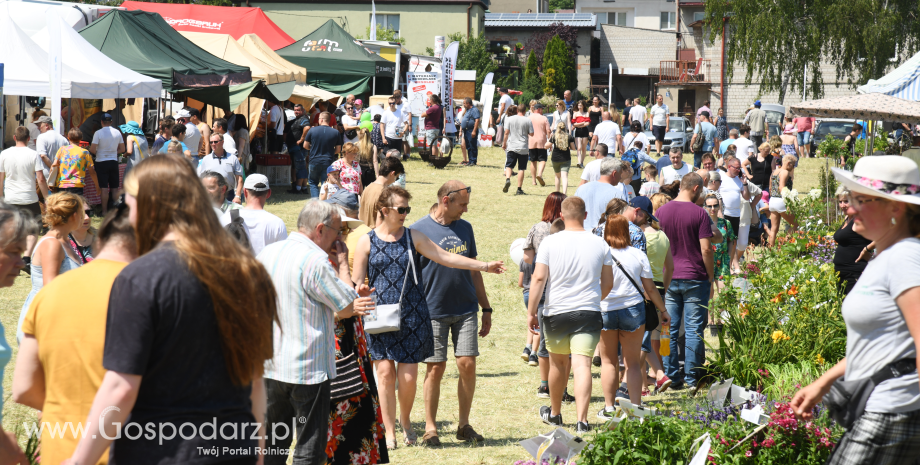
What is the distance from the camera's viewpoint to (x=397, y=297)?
17.2ft

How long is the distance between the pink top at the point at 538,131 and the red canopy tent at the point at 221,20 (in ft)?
38.2

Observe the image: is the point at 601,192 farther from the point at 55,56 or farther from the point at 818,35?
the point at 818,35

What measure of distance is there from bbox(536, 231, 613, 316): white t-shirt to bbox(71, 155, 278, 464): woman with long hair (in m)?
3.50

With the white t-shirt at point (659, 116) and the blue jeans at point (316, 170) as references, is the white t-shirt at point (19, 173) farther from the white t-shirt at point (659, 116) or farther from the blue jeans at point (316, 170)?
the white t-shirt at point (659, 116)

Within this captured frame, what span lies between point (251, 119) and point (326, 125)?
16.4 feet

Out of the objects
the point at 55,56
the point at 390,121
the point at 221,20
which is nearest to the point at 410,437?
the point at 55,56

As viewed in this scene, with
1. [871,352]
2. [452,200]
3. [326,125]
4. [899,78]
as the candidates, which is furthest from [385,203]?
[899,78]

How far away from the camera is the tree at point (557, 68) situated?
4756cm

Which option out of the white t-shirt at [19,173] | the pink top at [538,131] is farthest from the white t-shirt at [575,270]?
the pink top at [538,131]

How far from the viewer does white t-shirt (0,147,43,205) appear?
10.8m

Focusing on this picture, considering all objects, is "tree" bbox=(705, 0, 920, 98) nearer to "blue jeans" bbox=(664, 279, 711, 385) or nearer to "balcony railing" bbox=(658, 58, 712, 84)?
"blue jeans" bbox=(664, 279, 711, 385)

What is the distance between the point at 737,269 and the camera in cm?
1048

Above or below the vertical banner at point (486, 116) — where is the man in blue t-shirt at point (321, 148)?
below

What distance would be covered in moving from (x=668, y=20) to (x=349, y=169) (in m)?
52.2
